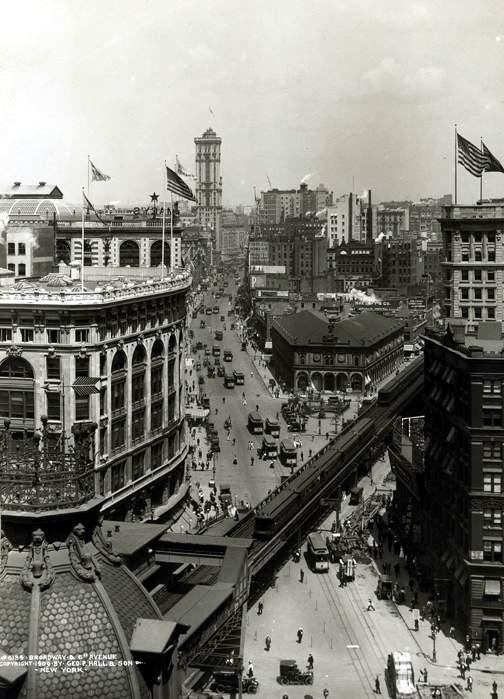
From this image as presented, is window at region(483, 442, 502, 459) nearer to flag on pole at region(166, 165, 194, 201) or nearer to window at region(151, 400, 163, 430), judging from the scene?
window at region(151, 400, 163, 430)

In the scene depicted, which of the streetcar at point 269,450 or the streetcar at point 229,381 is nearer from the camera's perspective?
the streetcar at point 269,450

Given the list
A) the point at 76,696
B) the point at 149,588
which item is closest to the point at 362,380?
the point at 149,588

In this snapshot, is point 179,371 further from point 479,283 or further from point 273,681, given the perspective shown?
point 273,681

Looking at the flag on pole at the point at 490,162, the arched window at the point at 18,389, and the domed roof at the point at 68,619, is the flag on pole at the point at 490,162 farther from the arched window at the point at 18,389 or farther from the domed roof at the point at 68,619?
the domed roof at the point at 68,619

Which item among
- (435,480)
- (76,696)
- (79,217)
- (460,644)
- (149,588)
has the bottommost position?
(460,644)

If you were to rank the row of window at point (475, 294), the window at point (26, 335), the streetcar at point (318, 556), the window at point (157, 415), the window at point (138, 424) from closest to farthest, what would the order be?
1. the window at point (26, 335)
2. the streetcar at point (318, 556)
3. the window at point (138, 424)
4. the window at point (157, 415)
5. the row of window at point (475, 294)

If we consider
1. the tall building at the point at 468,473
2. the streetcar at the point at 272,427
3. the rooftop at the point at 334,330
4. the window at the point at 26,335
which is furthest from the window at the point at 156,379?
the rooftop at the point at 334,330

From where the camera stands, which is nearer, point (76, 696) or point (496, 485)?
point (76, 696)

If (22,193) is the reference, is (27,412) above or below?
below
